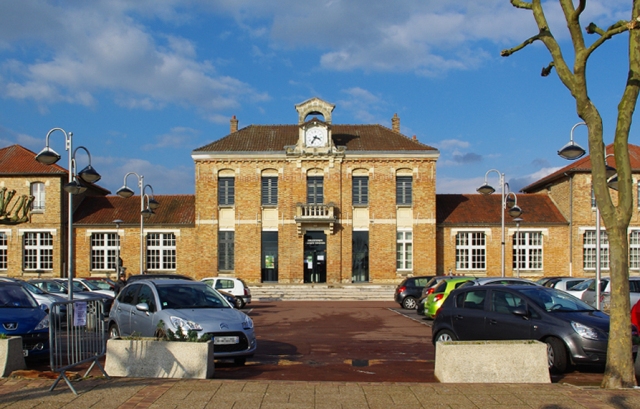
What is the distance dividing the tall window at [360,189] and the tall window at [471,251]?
23.0 feet

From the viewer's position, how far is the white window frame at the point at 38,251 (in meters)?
42.1

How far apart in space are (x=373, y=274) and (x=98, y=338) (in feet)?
108

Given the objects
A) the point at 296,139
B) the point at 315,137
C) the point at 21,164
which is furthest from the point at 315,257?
the point at 21,164

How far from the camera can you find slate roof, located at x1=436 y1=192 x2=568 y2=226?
42.7m

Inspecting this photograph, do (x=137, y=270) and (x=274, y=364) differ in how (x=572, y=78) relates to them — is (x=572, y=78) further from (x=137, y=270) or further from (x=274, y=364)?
(x=137, y=270)

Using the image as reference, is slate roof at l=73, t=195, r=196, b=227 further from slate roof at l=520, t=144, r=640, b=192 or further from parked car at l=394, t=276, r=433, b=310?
slate roof at l=520, t=144, r=640, b=192

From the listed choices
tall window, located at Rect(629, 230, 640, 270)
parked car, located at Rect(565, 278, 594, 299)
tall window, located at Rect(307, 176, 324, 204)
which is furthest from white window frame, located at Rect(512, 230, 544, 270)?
parked car, located at Rect(565, 278, 594, 299)

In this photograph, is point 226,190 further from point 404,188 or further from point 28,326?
point 28,326

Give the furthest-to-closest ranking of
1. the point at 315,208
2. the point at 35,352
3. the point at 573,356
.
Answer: the point at 315,208, the point at 35,352, the point at 573,356

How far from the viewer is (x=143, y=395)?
27.6 feet

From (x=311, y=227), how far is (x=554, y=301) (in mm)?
30261

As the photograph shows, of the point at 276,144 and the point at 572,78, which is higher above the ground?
the point at 276,144

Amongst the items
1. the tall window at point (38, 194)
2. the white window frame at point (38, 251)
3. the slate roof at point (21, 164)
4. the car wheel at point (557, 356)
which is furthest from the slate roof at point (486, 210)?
the car wheel at point (557, 356)

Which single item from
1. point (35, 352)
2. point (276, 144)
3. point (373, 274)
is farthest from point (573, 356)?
point (276, 144)
